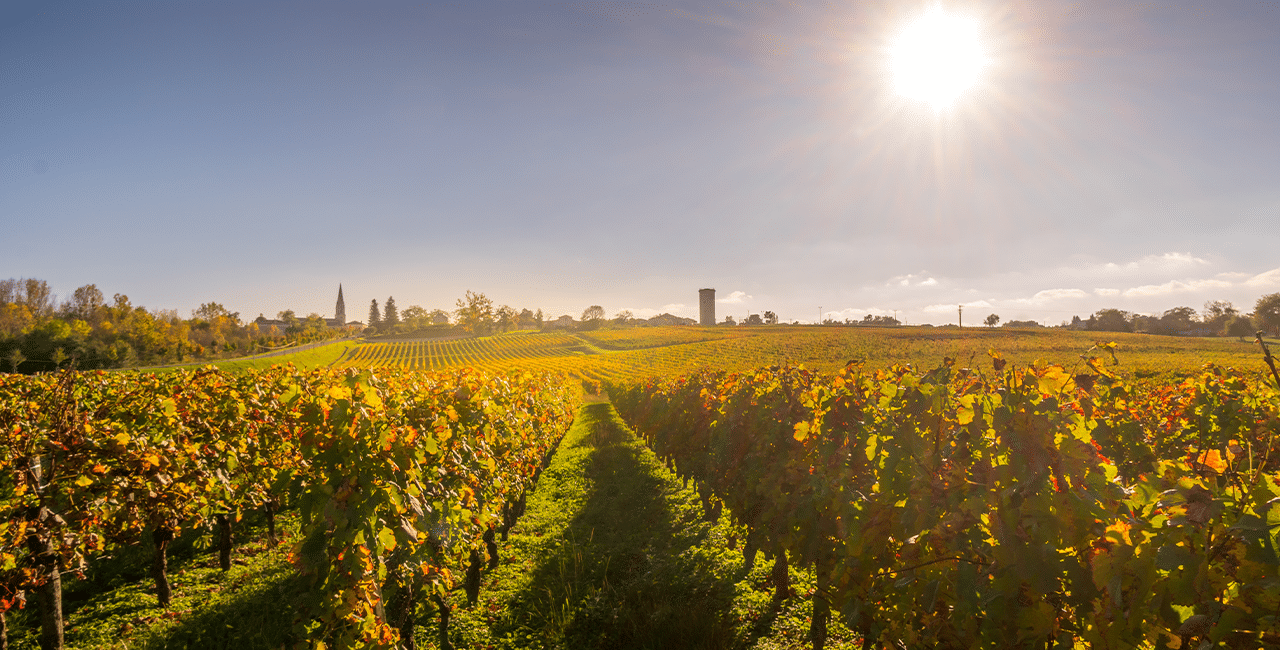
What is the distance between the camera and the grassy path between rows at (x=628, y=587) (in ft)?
17.2

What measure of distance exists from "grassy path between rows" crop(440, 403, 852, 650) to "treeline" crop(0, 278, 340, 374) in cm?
4068

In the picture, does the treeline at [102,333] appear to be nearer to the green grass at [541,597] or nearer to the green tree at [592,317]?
the green grass at [541,597]

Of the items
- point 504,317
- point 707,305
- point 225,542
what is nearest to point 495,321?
point 504,317

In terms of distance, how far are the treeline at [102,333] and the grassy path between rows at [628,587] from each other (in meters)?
40.7

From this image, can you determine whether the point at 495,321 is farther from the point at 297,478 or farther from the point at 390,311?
the point at 297,478

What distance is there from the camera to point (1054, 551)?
230 cm

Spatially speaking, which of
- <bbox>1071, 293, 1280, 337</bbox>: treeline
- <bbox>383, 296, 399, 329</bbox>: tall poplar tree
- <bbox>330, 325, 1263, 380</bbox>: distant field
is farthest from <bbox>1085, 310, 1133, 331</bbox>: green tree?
<bbox>383, 296, 399, 329</bbox>: tall poplar tree

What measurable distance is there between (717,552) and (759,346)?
5047 cm

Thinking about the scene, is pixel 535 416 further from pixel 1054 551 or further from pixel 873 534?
pixel 1054 551

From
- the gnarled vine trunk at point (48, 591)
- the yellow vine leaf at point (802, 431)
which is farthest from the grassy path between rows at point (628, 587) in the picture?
the gnarled vine trunk at point (48, 591)

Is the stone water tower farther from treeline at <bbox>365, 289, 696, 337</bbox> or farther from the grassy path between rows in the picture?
the grassy path between rows

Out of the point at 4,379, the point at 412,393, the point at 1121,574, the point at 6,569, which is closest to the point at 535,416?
the point at 412,393

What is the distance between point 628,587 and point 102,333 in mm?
84672

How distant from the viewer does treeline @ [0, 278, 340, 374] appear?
42000 millimetres
